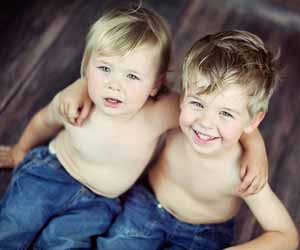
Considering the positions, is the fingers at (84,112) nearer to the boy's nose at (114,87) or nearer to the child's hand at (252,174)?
the boy's nose at (114,87)

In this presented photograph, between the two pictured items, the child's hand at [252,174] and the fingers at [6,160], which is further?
the fingers at [6,160]

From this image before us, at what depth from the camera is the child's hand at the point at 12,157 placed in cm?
149

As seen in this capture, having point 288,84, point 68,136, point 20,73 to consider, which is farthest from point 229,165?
point 20,73

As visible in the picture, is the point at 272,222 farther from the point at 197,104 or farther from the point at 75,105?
the point at 75,105

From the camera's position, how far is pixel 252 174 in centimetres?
112

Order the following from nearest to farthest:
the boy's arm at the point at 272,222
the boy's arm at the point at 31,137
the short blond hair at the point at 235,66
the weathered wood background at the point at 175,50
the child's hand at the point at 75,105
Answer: the short blond hair at the point at 235,66 < the boy's arm at the point at 272,222 < the child's hand at the point at 75,105 < the boy's arm at the point at 31,137 < the weathered wood background at the point at 175,50

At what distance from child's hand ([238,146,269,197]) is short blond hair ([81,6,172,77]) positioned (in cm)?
26

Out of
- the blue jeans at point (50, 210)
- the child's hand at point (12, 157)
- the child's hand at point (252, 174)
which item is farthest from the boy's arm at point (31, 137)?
the child's hand at point (252, 174)

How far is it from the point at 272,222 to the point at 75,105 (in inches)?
19.6

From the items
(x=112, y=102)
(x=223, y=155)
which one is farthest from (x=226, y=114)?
(x=112, y=102)

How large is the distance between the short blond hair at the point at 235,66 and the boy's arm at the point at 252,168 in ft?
0.42

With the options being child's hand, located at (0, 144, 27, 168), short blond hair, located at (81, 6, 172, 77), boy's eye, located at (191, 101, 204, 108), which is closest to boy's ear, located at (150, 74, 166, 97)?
short blond hair, located at (81, 6, 172, 77)

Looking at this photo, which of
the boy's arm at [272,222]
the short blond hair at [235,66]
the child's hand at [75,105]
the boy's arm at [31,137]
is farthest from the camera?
the boy's arm at [31,137]

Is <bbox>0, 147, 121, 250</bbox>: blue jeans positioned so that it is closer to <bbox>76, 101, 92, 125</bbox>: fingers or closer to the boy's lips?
<bbox>76, 101, 92, 125</bbox>: fingers
